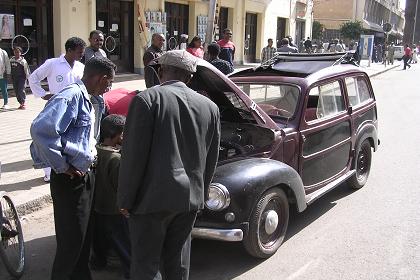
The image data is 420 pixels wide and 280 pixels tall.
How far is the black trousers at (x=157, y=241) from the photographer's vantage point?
284cm

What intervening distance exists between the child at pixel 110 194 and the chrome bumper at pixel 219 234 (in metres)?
0.59

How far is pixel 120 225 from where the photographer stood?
4059mm

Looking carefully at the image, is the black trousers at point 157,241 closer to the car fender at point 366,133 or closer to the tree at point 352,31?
the car fender at point 366,133

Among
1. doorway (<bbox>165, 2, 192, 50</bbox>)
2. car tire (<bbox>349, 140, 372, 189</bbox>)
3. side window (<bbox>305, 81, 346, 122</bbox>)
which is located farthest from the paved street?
doorway (<bbox>165, 2, 192, 50</bbox>)

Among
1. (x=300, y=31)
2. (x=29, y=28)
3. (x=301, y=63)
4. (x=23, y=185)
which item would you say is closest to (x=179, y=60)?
(x=301, y=63)

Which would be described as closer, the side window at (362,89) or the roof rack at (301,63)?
the roof rack at (301,63)

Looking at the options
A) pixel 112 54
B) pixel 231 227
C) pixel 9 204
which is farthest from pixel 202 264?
pixel 112 54

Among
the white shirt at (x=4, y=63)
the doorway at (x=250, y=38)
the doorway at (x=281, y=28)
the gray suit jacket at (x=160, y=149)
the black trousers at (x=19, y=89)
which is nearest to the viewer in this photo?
the gray suit jacket at (x=160, y=149)

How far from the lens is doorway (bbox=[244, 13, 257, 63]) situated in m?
28.1

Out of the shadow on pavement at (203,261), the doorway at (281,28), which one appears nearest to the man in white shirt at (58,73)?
the shadow on pavement at (203,261)

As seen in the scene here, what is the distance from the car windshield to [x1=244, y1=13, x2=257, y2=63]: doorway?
22799 mm

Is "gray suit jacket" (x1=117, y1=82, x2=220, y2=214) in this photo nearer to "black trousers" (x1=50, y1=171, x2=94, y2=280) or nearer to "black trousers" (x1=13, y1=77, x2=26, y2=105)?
"black trousers" (x1=50, y1=171, x2=94, y2=280)

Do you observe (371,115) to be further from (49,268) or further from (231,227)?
(49,268)

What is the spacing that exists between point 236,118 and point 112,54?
13622 millimetres
